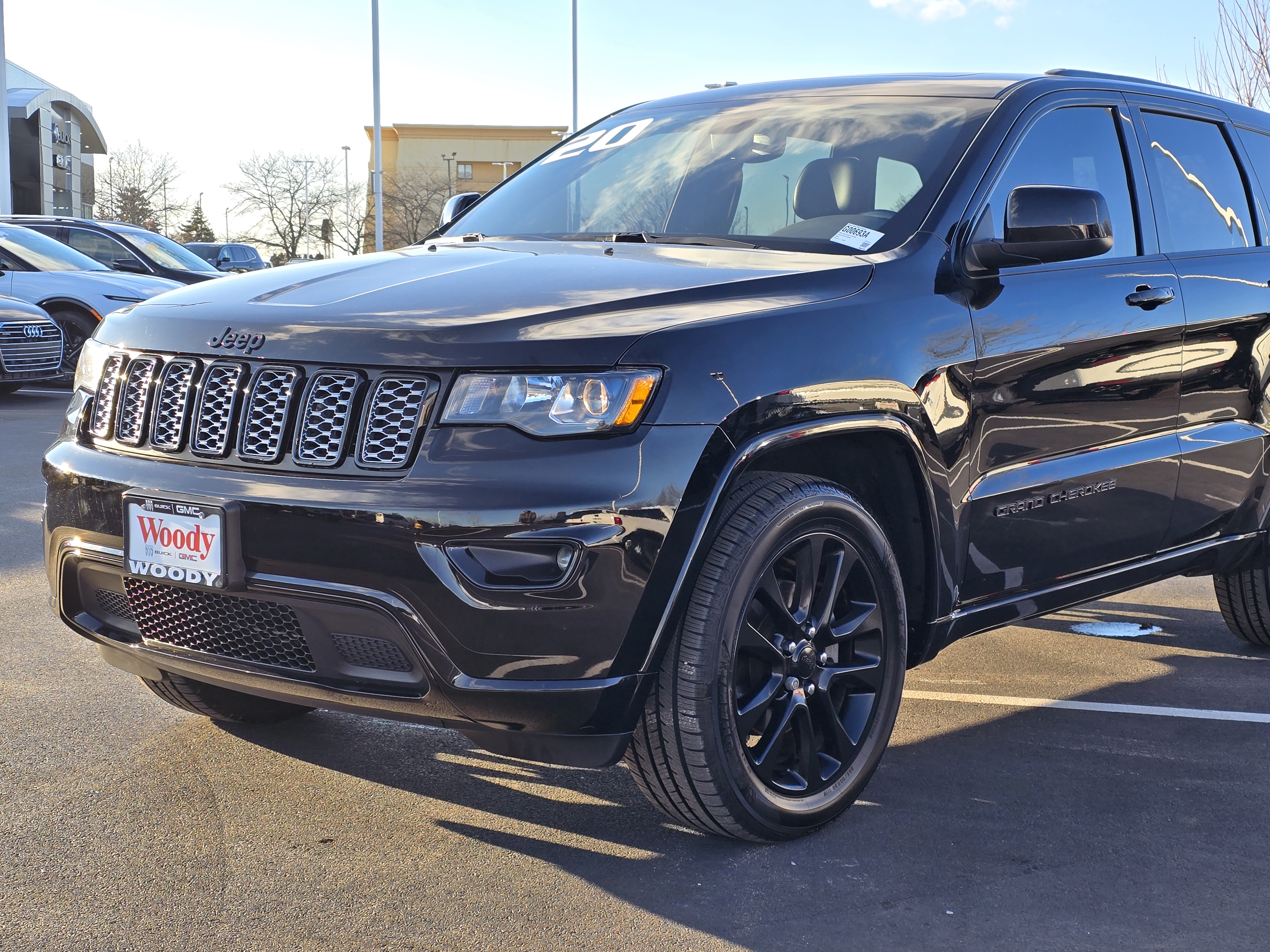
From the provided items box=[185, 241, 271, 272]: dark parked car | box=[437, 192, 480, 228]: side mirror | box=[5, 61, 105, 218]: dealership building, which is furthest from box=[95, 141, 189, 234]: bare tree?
box=[437, 192, 480, 228]: side mirror

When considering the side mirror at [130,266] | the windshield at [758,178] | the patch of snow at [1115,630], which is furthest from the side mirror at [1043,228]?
the side mirror at [130,266]

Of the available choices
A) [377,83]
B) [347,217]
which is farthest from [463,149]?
[377,83]

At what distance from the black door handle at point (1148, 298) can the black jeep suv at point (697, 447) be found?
0.04 feet

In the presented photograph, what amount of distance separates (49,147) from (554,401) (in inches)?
2542

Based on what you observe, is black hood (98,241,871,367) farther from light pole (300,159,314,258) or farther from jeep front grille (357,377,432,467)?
light pole (300,159,314,258)

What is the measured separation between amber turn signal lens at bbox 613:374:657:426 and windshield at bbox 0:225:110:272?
12378 mm

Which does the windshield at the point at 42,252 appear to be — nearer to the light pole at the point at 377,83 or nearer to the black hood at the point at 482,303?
the black hood at the point at 482,303

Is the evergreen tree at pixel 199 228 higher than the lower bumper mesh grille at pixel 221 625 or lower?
higher

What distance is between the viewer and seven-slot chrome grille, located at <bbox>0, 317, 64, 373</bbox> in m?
11.9

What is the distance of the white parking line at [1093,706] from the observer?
4285 mm

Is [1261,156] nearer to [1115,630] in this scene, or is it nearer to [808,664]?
[1115,630]

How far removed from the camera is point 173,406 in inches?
118

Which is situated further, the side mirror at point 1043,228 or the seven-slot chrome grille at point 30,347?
the seven-slot chrome grille at point 30,347

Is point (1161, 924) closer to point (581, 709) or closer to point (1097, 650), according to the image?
point (581, 709)
